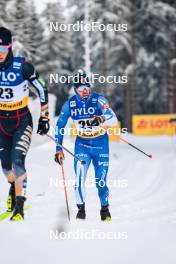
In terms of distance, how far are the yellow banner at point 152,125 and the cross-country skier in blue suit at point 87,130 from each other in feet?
80.3

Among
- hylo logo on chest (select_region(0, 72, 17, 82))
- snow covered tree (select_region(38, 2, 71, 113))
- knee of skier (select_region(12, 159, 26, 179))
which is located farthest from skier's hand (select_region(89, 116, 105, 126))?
snow covered tree (select_region(38, 2, 71, 113))

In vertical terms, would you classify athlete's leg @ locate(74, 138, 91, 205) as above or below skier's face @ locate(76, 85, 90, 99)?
below

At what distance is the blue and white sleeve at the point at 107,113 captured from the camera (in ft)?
21.6

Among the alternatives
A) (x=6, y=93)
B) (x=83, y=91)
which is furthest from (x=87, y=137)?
(x=6, y=93)

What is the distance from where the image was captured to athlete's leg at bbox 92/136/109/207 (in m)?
6.93

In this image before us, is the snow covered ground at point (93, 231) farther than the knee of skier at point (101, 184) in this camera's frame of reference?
No

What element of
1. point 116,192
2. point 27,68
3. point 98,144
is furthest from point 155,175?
point 27,68

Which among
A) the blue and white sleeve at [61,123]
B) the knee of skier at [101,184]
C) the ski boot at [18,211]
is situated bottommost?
the ski boot at [18,211]

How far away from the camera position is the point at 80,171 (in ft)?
22.7

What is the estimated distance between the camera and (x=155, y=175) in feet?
44.3

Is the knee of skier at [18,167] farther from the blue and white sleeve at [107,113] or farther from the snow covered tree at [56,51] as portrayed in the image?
the snow covered tree at [56,51]

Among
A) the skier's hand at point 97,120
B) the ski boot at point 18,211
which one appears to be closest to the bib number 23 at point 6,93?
the skier's hand at point 97,120

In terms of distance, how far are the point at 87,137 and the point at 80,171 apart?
468 mm

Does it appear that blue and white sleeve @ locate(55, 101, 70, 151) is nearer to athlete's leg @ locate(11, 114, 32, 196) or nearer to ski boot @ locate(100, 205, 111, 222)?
athlete's leg @ locate(11, 114, 32, 196)
